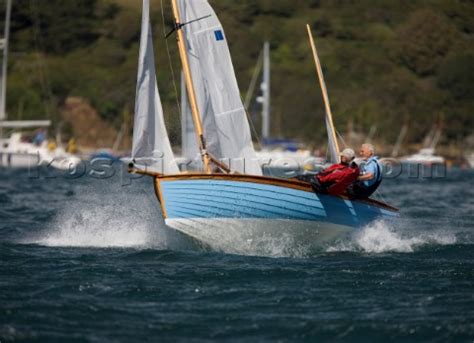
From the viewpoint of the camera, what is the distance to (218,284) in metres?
13.2

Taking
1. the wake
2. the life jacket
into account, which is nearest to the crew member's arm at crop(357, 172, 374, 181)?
the life jacket

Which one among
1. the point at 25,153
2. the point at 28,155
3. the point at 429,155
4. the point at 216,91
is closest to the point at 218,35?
the point at 216,91

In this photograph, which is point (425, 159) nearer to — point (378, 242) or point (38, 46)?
point (38, 46)

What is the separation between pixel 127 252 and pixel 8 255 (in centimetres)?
180

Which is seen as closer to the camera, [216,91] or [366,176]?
[366,176]

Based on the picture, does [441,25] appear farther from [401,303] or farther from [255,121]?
[401,303]

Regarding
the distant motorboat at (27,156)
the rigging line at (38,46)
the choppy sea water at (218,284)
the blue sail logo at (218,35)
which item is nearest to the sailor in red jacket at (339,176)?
the choppy sea water at (218,284)

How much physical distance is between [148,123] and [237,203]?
2.05 metres

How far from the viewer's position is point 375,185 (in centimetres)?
1656

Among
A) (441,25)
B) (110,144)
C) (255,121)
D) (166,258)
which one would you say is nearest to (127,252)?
(166,258)

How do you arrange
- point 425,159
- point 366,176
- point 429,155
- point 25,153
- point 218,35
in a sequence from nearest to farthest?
1. point 366,176
2. point 218,35
3. point 25,153
4. point 425,159
5. point 429,155

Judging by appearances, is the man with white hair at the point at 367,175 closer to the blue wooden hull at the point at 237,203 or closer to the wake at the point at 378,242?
the blue wooden hull at the point at 237,203

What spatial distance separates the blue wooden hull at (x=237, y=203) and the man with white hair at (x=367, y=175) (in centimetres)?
58

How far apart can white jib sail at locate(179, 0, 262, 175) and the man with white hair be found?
188cm
